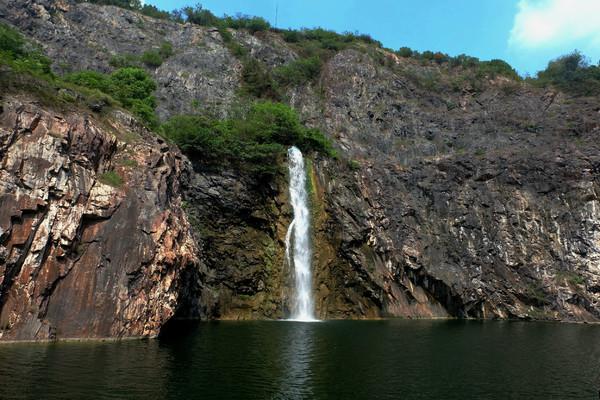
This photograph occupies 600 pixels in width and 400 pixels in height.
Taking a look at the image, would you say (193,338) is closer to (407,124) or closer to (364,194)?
(364,194)

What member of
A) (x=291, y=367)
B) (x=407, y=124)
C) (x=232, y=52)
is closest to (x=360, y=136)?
(x=407, y=124)

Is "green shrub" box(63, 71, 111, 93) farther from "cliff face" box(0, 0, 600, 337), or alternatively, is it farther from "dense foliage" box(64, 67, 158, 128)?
"cliff face" box(0, 0, 600, 337)

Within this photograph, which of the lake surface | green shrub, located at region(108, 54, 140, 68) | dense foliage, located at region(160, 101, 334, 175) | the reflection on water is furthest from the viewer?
green shrub, located at region(108, 54, 140, 68)

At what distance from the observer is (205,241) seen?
4338cm

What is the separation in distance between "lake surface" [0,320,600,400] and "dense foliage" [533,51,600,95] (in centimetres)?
6294

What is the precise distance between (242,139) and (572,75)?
6479 cm

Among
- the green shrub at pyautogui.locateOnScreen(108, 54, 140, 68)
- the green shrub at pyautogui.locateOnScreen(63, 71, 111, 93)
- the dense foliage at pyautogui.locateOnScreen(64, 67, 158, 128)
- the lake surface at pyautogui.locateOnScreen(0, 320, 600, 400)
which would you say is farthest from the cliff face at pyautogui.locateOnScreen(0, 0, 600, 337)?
the green shrub at pyautogui.locateOnScreen(63, 71, 111, 93)

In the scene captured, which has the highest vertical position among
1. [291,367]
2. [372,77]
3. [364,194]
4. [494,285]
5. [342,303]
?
[372,77]

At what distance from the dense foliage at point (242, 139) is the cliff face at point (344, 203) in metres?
1.54

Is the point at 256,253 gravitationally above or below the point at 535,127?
below

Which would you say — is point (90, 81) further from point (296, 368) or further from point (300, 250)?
point (296, 368)

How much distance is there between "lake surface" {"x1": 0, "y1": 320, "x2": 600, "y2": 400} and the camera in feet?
52.1

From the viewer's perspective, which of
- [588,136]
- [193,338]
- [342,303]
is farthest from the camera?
[588,136]

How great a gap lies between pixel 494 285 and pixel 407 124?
98.1ft
